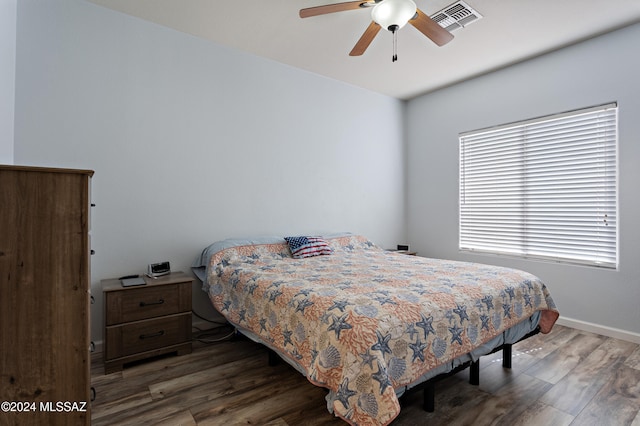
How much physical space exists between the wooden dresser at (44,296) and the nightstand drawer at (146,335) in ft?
3.36

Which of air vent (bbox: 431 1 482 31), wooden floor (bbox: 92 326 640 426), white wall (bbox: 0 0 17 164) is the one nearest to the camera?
wooden floor (bbox: 92 326 640 426)

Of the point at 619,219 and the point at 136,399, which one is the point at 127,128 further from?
the point at 619,219

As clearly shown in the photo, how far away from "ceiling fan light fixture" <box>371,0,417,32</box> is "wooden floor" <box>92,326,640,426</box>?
7.78ft

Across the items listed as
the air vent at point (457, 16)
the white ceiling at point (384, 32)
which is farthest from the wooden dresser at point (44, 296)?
the air vent at point (457, 16)

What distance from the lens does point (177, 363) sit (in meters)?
2.39

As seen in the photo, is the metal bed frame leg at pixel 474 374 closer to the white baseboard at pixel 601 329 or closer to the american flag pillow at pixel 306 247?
the american flag pillow at pixel 306 247

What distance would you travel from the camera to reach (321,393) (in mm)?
1995

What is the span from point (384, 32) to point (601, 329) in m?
3.39

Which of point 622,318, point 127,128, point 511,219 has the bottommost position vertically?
point 622,318

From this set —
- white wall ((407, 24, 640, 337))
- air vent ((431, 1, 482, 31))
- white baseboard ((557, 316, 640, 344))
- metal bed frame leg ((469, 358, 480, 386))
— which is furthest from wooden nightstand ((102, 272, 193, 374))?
white baseboard ((557, 316, 640, 344))

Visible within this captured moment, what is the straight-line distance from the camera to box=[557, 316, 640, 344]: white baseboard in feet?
9.19

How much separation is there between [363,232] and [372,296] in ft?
8.68

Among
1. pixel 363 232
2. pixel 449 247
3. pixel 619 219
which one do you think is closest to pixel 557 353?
pixel 619 219

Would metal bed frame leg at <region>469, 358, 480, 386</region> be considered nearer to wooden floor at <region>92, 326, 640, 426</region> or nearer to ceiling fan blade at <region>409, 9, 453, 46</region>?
wooden floor at <region>92, 326, 640, 426</region>
